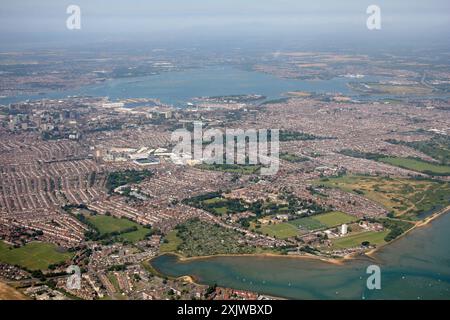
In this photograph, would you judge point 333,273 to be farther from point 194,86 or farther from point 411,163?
point 194,86

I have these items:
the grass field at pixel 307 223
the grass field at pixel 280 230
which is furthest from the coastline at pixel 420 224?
the grass field at pixel 280 230

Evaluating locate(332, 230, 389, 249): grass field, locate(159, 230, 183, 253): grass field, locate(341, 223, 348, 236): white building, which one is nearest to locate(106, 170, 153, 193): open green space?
locate(159, 230, 183, 253): grass field

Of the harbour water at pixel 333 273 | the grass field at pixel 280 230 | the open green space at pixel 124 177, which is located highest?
the open green space at pixel 124 177

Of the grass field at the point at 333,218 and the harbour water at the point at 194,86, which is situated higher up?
the harbour water at the point at 194,86

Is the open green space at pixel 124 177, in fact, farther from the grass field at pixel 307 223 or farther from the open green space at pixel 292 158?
the grass field at pixel 307 223

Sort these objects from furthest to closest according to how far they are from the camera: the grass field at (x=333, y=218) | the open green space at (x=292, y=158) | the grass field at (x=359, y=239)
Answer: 1. the open green space at (x=292, y=158)
2. the grass field at (x=333, y=218)
3. the grass field at (x=359, y=239)

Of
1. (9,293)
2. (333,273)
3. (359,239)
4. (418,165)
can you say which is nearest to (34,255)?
(9,293)

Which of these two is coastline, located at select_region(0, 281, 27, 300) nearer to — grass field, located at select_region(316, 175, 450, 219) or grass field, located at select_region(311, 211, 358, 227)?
grass field, located at select_region(311, 211, 358, 227)
